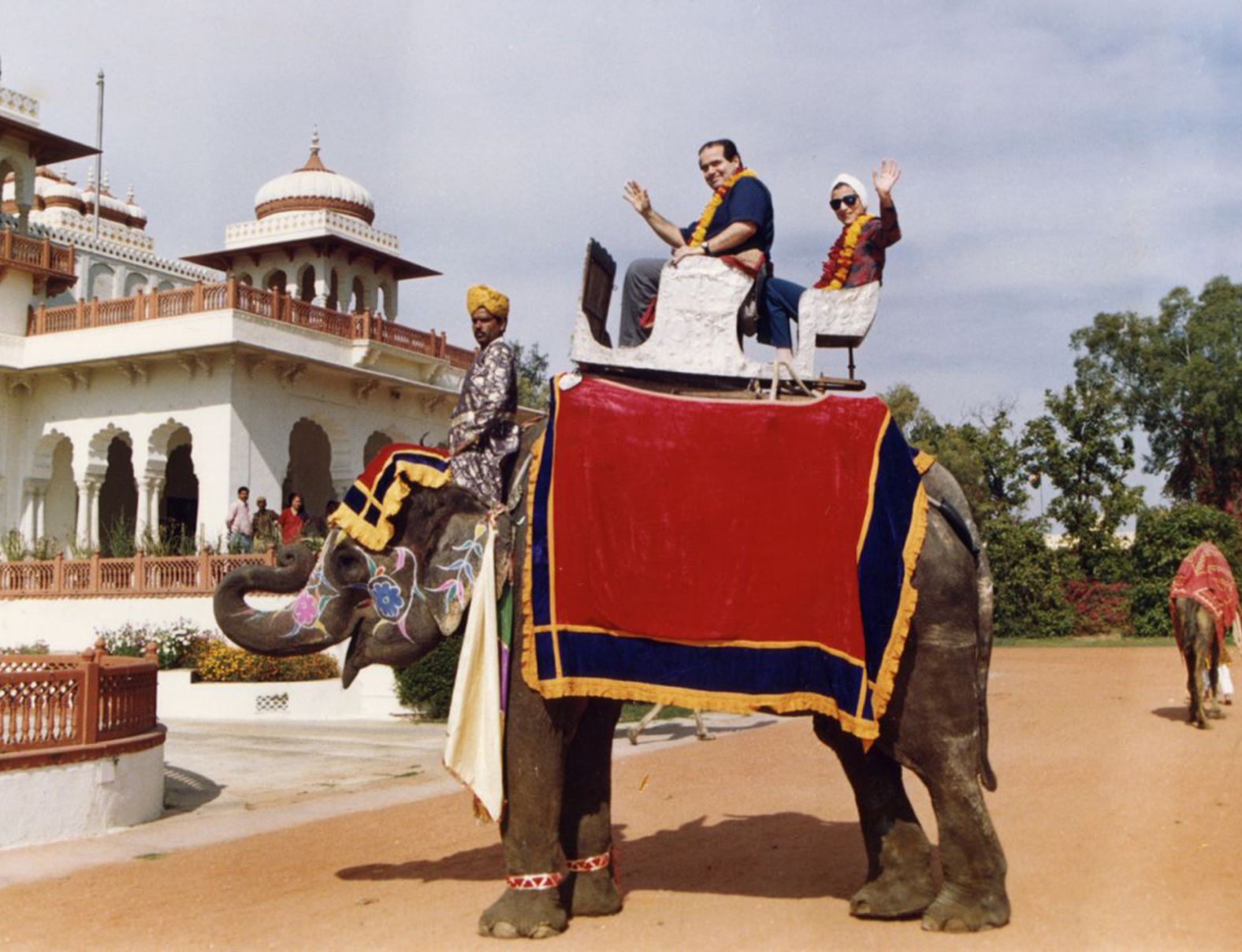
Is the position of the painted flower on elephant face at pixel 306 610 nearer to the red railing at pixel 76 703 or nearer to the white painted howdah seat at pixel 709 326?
the white painted howdah seat at pixel 709 326

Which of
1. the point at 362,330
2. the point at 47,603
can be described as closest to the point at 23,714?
the point at 47,603

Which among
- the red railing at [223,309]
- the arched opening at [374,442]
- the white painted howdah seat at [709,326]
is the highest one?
the red railing at [223,309]

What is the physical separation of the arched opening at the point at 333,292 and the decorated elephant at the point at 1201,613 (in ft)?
64.1

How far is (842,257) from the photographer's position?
259 inches

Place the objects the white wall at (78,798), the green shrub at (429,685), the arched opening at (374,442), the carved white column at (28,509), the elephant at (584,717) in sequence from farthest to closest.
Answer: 1. the arched opening at (374,442)
2. the carved white column at (28,509)
3. the green shrub at (429,685)
4. the white wall at (78,798)
5. the elephant at (584,717)

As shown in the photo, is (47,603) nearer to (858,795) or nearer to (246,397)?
(246,397)

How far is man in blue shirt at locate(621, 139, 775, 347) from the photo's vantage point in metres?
6.26

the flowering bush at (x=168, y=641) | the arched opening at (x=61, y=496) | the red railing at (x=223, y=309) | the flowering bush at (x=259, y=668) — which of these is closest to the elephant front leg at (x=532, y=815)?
the flowering bush at (x=259, y=668)

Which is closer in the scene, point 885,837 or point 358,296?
point 885,837

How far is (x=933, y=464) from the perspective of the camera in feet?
20.6

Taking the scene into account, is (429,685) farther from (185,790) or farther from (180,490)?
(180,490)

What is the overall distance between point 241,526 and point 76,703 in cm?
1181

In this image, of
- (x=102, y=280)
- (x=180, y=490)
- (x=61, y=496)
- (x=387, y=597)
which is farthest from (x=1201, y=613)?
(x=102, y=280)

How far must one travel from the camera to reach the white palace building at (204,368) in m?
23.8
